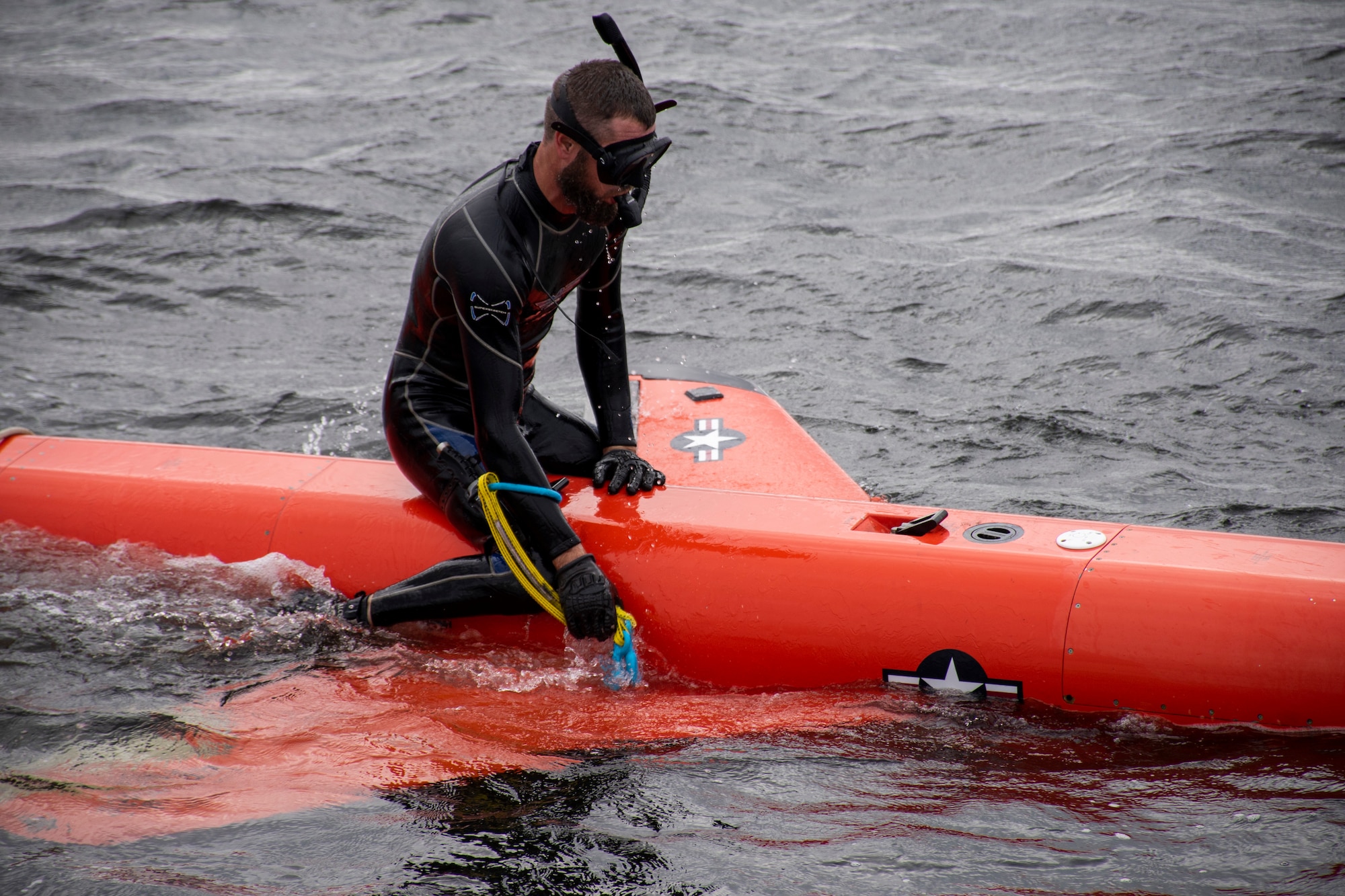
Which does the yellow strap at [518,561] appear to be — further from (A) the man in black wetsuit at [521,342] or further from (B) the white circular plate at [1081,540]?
(B) the white circular plate at [1081,540]

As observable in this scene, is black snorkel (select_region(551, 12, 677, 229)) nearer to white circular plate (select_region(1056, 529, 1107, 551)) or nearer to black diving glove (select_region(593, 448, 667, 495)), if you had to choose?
black diving glove (select_region(593, 448, 667, 495))

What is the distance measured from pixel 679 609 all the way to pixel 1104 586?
3.99 ft

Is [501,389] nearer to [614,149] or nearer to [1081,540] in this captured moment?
[614,149]

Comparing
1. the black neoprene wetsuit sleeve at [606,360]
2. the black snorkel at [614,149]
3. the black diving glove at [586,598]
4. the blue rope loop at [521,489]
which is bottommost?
the black diving glove at [586,598]

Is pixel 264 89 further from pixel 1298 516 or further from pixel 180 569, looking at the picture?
pixel 1298 516

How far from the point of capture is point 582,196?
10.5 feet

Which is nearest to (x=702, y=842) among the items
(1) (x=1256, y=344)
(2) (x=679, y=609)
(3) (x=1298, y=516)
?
(2) (x=679, y=609)

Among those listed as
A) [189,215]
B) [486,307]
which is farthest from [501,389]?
[189,215]

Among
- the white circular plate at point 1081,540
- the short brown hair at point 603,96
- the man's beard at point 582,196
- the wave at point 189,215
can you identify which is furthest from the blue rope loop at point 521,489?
the wave at point 189,215

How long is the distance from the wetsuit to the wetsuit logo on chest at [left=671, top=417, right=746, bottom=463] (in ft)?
1.65

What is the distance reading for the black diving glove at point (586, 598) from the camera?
3322 millimetres

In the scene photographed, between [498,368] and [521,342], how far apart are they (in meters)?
0.39

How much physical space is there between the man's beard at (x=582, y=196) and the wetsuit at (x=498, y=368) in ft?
0.27

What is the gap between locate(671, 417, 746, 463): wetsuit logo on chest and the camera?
446 centimetres
